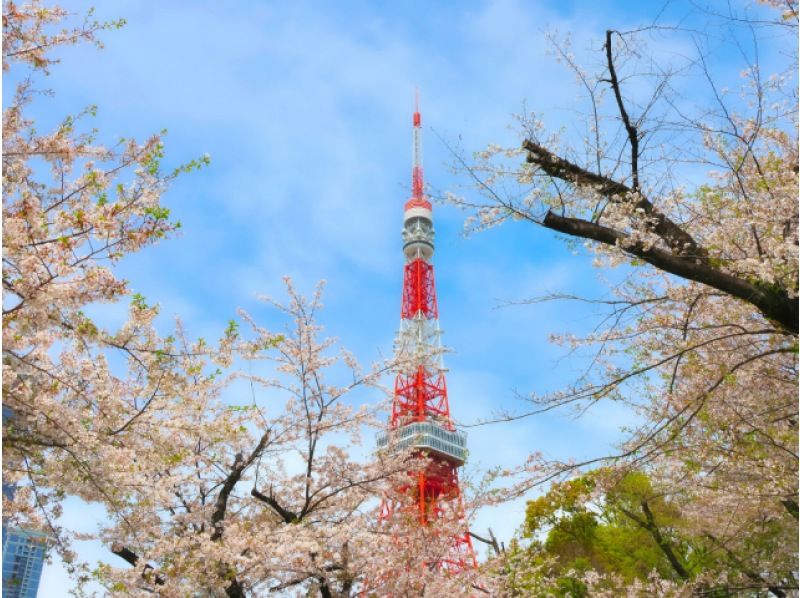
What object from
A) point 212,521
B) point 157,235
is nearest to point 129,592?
point 212,521

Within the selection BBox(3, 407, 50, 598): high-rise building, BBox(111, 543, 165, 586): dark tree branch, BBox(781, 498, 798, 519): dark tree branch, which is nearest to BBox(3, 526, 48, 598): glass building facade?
BBox(3, 407, 50, 598): high-rise building

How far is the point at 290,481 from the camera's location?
7770 millimetres

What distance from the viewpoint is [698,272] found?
4059mm

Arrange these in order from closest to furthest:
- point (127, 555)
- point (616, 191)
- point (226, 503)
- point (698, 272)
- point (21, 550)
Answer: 1. point (698, 272)
2. point (616, 191)
3. point (21, 550)
4. point (127, 555)
5. point (226, 503)

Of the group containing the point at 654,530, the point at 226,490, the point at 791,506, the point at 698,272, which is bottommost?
the point at 791,506

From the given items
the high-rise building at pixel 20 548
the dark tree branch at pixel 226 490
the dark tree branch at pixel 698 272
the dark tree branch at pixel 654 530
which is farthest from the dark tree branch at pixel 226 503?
the dark tree branch at pixel 654 530

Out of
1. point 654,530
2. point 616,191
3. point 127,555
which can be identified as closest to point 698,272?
point 616,191

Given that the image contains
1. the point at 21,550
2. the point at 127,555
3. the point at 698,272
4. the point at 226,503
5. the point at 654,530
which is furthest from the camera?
the point at 654,530

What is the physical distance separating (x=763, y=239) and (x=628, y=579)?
1039 centimetres

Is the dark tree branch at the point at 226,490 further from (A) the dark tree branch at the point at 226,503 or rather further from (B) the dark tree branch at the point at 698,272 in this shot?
(B) the dark tree branch at the point at 698,272

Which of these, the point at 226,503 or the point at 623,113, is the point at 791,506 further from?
the point at 226,503

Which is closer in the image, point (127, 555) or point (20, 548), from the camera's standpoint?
point (20, 548)

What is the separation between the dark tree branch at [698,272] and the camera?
394 cm

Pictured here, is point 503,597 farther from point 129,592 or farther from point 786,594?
point 129,592
